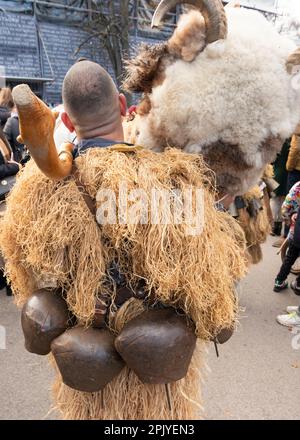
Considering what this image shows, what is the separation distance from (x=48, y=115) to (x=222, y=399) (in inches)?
80.0

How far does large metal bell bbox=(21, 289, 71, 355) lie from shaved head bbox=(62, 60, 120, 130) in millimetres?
534

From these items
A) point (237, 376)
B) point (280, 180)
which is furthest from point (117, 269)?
point (280, 180)

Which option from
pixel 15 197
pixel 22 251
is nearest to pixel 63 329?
pixel 22 251

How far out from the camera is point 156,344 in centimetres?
97

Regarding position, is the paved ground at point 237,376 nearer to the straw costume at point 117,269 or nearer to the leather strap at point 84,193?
the straw costume at point 117,269

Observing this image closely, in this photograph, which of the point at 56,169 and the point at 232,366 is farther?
the point at 232,366

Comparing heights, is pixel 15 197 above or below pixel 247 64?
below

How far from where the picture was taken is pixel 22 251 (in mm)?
1177

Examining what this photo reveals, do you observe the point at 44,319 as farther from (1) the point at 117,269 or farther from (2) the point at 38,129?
(2) the point at 38,129

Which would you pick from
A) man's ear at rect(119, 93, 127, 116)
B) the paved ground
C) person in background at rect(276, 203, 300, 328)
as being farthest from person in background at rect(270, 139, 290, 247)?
man's ear at rect(119, 93, 127, 116)

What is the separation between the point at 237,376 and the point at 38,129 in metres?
2.18

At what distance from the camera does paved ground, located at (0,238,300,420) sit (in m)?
2.12

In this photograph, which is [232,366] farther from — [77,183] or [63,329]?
[77,183]

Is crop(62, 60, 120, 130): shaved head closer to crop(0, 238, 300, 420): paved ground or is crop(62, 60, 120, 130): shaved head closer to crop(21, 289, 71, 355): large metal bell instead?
crop(21, 289, 71, 355): large metal bell
